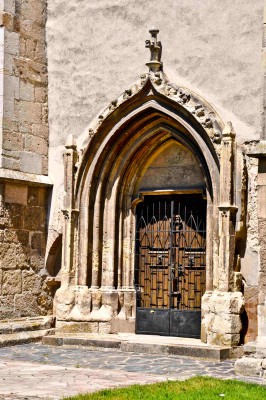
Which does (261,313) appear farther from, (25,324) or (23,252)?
(23,252)

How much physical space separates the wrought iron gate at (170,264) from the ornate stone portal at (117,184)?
15cm

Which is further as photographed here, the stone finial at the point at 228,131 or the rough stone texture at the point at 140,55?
the rough stone texture at the point at 140,55

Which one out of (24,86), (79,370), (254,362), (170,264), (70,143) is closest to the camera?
(254,362)

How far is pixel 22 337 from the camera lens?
11930 mm

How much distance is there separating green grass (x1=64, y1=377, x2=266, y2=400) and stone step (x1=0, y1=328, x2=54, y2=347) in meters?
4.13

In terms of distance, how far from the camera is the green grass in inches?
288

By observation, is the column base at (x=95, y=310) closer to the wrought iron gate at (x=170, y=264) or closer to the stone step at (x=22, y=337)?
the wrought iron gate at (x=170, y=264)

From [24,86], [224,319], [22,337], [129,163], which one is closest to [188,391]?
[224,319]

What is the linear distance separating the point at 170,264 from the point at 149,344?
4.79 feet

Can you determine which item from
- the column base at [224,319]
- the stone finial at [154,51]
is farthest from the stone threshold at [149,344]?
the stone finial at [154,51]

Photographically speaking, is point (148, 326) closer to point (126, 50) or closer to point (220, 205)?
point (220, 205)

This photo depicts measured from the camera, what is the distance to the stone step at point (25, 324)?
11844mm

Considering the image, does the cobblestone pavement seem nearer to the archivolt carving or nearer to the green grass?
the green grass

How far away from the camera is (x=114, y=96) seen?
12.2 meters
